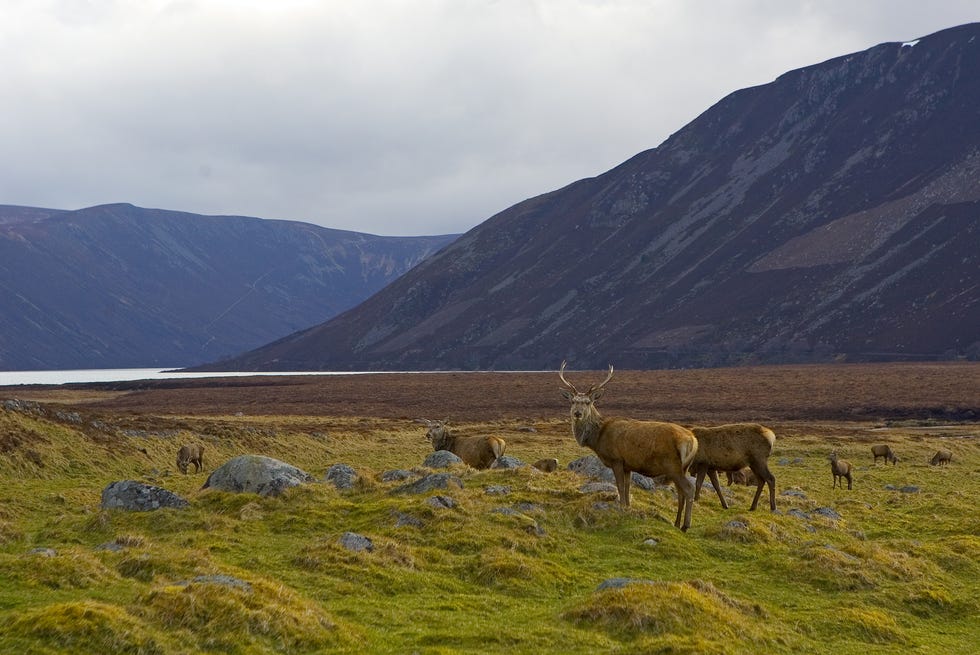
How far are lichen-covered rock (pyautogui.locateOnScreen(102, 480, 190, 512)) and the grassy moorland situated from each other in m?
0.61

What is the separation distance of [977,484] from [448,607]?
30567 mm

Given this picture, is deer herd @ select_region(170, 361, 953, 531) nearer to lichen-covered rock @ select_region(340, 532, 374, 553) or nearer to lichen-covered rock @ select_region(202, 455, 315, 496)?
lichen-covered rock @ select_region(340, 532, 374, 553)

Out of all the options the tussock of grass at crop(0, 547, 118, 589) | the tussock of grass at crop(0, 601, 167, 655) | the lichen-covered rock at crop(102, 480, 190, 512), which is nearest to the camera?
the tussock of grass at crop(0, 601, 167, 655)

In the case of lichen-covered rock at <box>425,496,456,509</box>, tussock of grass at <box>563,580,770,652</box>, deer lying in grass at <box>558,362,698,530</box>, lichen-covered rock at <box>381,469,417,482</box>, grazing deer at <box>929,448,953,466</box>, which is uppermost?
deer lying in grass at <box>558,362,698,530</box>

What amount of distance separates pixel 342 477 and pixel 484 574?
1151 centimetres

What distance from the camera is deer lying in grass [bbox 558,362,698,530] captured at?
20641mm

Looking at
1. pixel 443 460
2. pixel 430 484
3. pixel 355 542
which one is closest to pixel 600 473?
pixel 443 460

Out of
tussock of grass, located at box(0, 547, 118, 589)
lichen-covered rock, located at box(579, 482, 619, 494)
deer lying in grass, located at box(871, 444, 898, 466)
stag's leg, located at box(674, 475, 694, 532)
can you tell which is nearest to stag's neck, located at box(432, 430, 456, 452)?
lichen-covered rock, located at box(579, 482, 619, 494)

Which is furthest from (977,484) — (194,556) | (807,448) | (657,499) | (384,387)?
(384,387)

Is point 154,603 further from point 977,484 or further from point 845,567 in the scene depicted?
point 977,484

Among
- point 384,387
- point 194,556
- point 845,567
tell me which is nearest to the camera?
point 194,556

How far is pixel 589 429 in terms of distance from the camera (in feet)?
74.6

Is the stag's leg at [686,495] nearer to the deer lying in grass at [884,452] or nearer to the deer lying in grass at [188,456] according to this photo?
the deer lying in grass at [188,456]

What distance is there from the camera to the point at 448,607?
15.3 metres
